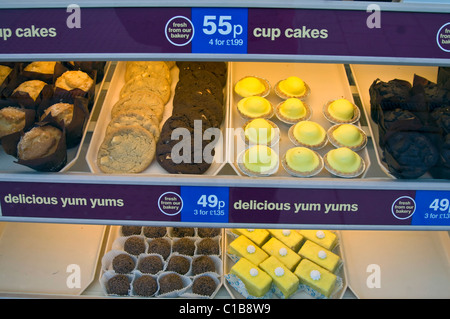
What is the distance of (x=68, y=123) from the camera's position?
1932mm

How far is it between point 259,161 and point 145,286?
805 millimetres

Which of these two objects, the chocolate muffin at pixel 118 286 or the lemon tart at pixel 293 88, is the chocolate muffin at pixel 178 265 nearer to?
the chocolate muffin at pixel 118 286

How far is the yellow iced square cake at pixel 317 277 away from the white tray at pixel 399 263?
88mm

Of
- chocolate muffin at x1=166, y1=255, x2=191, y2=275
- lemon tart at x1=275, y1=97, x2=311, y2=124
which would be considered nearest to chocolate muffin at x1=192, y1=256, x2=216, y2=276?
chocolate muffin at x1=166, y1=255, x2=191, y2=275

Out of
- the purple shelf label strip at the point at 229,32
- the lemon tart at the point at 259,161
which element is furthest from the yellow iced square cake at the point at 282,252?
the purple shelf label strip at the point at 229,32

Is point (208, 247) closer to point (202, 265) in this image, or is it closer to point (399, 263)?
point (202, 265)

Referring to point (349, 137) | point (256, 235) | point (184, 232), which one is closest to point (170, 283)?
point (184, 232)

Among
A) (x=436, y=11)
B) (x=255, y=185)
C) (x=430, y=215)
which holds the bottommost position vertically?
(x=430, y=215)

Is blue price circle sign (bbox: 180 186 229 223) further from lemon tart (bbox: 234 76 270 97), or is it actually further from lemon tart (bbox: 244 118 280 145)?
lemon tart (bbox: 234 76 270 97)

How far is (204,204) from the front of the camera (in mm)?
1604

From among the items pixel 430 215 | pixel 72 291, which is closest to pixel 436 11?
pixel 430 215

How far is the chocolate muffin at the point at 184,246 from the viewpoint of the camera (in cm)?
242
